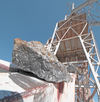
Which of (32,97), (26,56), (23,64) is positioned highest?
(26,56)

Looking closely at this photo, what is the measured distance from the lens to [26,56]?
1582 millimetres

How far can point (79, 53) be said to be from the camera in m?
8.73

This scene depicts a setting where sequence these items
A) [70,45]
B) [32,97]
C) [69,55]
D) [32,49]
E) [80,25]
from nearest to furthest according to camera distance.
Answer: [32,97] < [32,49] < [80,25] < [70,45] < [69,55]

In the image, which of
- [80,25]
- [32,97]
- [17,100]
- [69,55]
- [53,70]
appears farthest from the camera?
[69,55]

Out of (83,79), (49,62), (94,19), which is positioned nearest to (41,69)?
(49,62)

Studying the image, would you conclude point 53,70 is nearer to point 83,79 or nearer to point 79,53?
point 79,53

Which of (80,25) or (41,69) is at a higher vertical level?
(80,25)

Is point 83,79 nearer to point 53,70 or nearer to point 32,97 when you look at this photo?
point 53,70

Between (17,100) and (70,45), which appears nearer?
(17,100)

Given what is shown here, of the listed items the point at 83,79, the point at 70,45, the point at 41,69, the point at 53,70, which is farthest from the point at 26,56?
the point at 83,79

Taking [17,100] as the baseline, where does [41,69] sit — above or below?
above

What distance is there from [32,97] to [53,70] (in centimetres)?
75

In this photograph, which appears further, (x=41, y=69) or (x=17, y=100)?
(x=41, y=69)

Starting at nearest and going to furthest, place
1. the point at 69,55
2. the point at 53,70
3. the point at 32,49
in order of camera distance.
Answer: the point at 53,70
the point at 32,49
the point at 69,55
